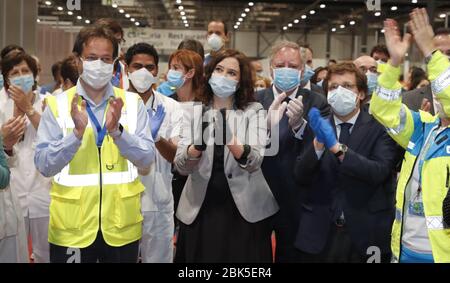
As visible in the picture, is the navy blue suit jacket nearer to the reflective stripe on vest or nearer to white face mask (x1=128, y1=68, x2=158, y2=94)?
the reflective stripe on vest

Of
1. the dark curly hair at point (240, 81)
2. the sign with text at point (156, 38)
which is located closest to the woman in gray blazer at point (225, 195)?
the dark curly hair at point (240, 81)

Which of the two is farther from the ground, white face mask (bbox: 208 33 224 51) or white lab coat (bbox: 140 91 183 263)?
white face mask (bbox: 208 33 224 51)

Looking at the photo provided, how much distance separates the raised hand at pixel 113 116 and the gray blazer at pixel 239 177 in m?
0.56

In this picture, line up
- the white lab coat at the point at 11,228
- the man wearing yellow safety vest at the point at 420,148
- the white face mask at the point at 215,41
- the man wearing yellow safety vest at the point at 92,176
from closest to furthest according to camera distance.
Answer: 1. the man wearing yellow safety vest at the point at 420,148
2. the man wearing yellow safety vest at the point at 92,176
3. the white lab coat at the point at 11,228
4. the white face mask at the point at 215,41

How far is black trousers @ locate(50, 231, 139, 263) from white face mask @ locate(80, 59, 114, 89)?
0.73 m

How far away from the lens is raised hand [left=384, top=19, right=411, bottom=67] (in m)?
2.70

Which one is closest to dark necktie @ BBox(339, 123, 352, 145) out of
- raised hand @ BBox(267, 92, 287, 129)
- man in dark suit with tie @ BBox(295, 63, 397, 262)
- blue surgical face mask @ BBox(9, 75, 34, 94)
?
man in dark suit with tie @ BBox(295, 63, 397, 262)

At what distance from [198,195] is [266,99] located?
0.82m

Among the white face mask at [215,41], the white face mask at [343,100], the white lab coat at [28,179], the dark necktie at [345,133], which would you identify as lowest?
the white lab coat at [28,179]

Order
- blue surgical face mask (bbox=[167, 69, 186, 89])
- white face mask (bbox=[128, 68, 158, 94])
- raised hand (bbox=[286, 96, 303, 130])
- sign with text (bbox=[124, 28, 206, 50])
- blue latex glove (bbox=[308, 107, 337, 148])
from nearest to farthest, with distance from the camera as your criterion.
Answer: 1. blue latex glove (bbox=[308, 107, 337, 148])
2. raised hand (bbox=[286, 96, 303, 130])
3. white face mask (bbox=[128, 68, 158, 94])
4. blue surgical face mask (bbox=[167, 69, 186, 89])
5. sign with text (bbox=[124, 28, 206, 50])

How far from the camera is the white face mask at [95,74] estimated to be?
2.82 meters

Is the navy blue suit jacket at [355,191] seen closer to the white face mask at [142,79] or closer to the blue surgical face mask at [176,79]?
the white face mask at [142,79]
